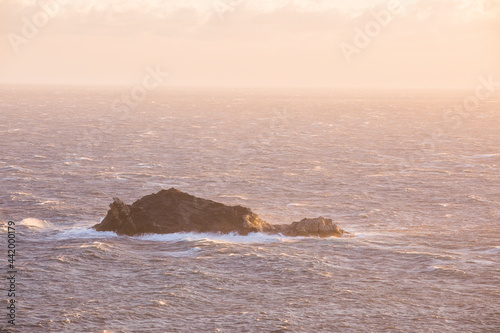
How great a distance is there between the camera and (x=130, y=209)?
258 feet

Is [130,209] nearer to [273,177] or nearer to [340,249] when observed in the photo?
A: [340,249]

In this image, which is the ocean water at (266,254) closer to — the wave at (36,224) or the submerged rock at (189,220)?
the wave at (36,224)

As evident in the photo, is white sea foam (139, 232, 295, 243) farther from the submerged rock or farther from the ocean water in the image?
the submerged rock

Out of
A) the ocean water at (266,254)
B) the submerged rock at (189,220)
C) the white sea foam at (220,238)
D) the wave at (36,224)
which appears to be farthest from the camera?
the wave at (36,224)

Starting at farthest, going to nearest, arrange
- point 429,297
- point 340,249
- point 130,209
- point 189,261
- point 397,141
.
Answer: point 397,141 → point 130,209 → point 340,249 → point 189,261 → point 429,297

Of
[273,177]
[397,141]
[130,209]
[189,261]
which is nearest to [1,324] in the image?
[189,261]

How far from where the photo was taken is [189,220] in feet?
257

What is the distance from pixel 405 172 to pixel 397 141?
60151 millimetres

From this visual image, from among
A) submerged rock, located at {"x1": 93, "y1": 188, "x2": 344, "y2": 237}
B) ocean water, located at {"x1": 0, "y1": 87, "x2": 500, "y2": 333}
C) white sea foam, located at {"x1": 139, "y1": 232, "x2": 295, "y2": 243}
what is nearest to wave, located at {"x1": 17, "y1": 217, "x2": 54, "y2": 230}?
ocean water, located at {"x1": 0, "y1": 87, "x2": 500, "y2": 333}

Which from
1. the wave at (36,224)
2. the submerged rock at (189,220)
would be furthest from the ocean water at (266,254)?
the submerged rock at (189,220)

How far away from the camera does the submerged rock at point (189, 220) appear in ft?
252

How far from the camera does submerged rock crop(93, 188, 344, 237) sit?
76938mm

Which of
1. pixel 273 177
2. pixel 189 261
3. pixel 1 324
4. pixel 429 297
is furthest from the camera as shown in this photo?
pixel 273 177

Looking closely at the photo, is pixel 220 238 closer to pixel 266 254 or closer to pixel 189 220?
pixel 189 220
